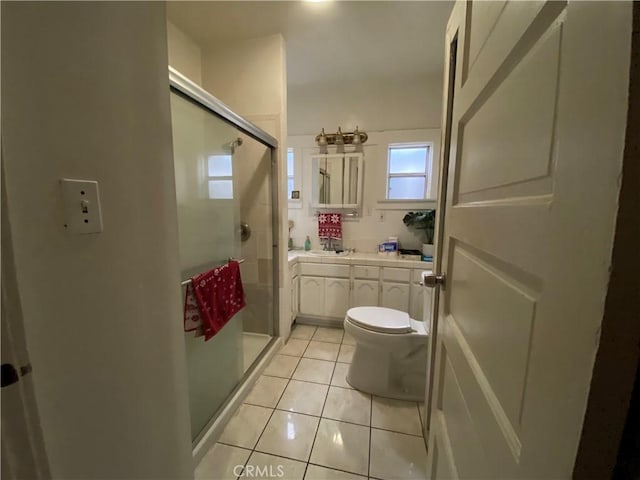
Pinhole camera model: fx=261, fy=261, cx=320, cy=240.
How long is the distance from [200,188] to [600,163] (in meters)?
1.52

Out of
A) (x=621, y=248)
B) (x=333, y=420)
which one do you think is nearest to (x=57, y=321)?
(x=621, y=248)

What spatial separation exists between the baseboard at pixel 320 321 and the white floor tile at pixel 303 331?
0.05m

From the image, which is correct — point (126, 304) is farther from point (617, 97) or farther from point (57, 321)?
point (617, 97)

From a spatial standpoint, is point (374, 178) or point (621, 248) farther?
point (374, 178)

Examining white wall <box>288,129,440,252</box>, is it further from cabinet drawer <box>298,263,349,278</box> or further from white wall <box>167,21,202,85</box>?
white wall <box>167,21,202,85</box>

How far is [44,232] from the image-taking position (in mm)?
468

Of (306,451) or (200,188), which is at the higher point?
(200,188)

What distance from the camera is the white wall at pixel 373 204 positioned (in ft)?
8.36

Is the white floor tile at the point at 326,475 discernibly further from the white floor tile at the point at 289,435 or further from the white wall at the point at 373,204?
the white wall at the point at 373,204

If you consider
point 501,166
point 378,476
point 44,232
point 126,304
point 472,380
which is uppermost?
point 501,166

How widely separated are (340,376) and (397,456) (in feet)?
2.10

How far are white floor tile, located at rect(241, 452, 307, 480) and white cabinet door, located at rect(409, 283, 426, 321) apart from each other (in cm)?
147

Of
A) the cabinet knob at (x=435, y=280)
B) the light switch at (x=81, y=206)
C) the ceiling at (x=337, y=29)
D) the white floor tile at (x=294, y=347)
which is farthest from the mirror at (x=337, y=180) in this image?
the light switch at (x=81, y=206)

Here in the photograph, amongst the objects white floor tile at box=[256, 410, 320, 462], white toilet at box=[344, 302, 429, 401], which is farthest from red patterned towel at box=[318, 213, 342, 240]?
white floor tile at box=[256, 410, 320, 462]
